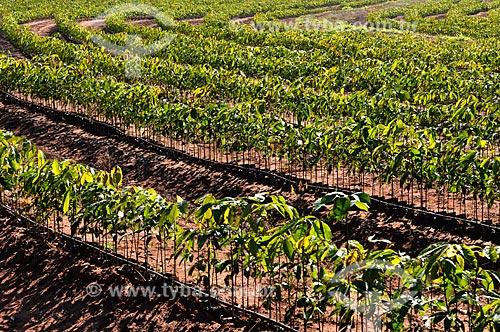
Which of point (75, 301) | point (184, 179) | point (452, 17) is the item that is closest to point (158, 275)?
point (75, 301)

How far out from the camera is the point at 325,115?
15.1 meters

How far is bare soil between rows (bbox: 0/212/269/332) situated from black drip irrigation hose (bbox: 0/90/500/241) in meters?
3.03

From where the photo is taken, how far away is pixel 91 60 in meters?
22.0

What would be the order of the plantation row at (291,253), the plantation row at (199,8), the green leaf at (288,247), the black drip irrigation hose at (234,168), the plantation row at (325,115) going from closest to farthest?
the plantation row at (291,253)
the green leaf at (288,247)
the plantation row at (325,115)
the black drip irrigation hose at (234,168)
the plantation row at (199,8)

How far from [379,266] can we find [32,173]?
4559 mm

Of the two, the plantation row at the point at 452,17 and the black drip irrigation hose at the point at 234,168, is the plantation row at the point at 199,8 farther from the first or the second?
the black drip irrigation hose at the point at 234,168

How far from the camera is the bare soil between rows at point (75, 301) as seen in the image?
25.1 ft

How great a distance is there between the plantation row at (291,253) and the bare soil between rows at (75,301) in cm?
41

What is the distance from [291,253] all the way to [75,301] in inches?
128

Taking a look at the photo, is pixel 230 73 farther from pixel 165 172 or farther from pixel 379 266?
pixel 379 266

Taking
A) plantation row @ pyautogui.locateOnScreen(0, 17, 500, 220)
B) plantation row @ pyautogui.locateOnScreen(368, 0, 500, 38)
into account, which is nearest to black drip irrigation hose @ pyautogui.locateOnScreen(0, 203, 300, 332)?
plantation row @ pyautogui.locateOnScreen(0, 17, 500, 220)

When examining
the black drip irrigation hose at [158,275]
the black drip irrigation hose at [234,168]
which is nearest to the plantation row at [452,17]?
the black drip irrigation hose at [234,168]

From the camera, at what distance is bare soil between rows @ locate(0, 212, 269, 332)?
7660mm

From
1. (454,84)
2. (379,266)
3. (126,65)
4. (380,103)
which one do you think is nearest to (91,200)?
(379,266)
